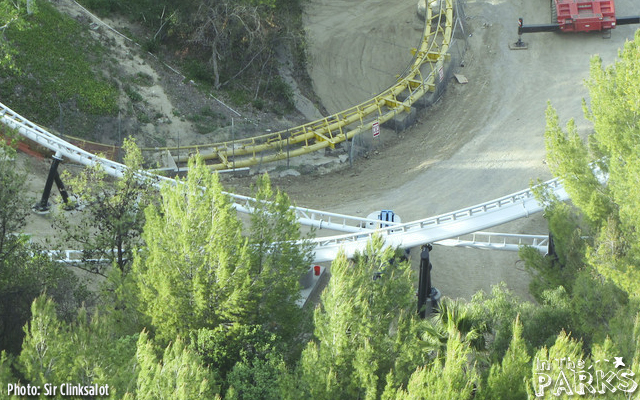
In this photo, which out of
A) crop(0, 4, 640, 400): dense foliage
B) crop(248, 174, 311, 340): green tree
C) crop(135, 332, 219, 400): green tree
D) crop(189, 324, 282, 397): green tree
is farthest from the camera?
crop(248, 174, 311, 340): green tree

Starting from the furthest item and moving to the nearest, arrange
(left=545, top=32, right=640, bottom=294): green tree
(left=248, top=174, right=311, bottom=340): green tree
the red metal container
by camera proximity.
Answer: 1. the red metal container
2. (left=545, top=32, right=640, bottom=294): green tree
3. (left=248, top=174, right=311, bottom=340): green tree

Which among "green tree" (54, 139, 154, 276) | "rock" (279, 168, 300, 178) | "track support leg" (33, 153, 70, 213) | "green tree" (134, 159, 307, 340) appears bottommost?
"green tree" (134, 159, 307, 340)

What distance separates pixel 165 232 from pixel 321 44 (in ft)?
88.5

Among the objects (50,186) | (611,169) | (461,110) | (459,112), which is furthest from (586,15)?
(50,186)

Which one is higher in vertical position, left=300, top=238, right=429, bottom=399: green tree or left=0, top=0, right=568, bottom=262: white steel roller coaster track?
left=0, top=0, right=568, bottom=262: white steel roller coaster track

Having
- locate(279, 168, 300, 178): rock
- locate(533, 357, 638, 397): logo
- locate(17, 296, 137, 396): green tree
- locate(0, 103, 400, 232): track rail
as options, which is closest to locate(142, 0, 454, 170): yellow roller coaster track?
locate(279, 168, 300, 178): rock

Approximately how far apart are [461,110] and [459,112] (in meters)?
0.20

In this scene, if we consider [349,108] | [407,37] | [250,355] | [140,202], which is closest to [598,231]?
[250,355]

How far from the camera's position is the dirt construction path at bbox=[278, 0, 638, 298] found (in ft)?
134

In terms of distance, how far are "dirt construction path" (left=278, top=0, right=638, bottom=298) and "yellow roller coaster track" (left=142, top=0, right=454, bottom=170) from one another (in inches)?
48.6

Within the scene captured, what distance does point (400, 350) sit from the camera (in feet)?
83.0

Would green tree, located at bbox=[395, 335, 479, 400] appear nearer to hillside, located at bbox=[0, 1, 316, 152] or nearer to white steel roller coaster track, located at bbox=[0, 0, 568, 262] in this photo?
white steel roller coaster track, located at bbox=[0, 0, 568, 262]

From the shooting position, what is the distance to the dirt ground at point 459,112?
40.8m

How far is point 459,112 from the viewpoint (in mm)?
48125
